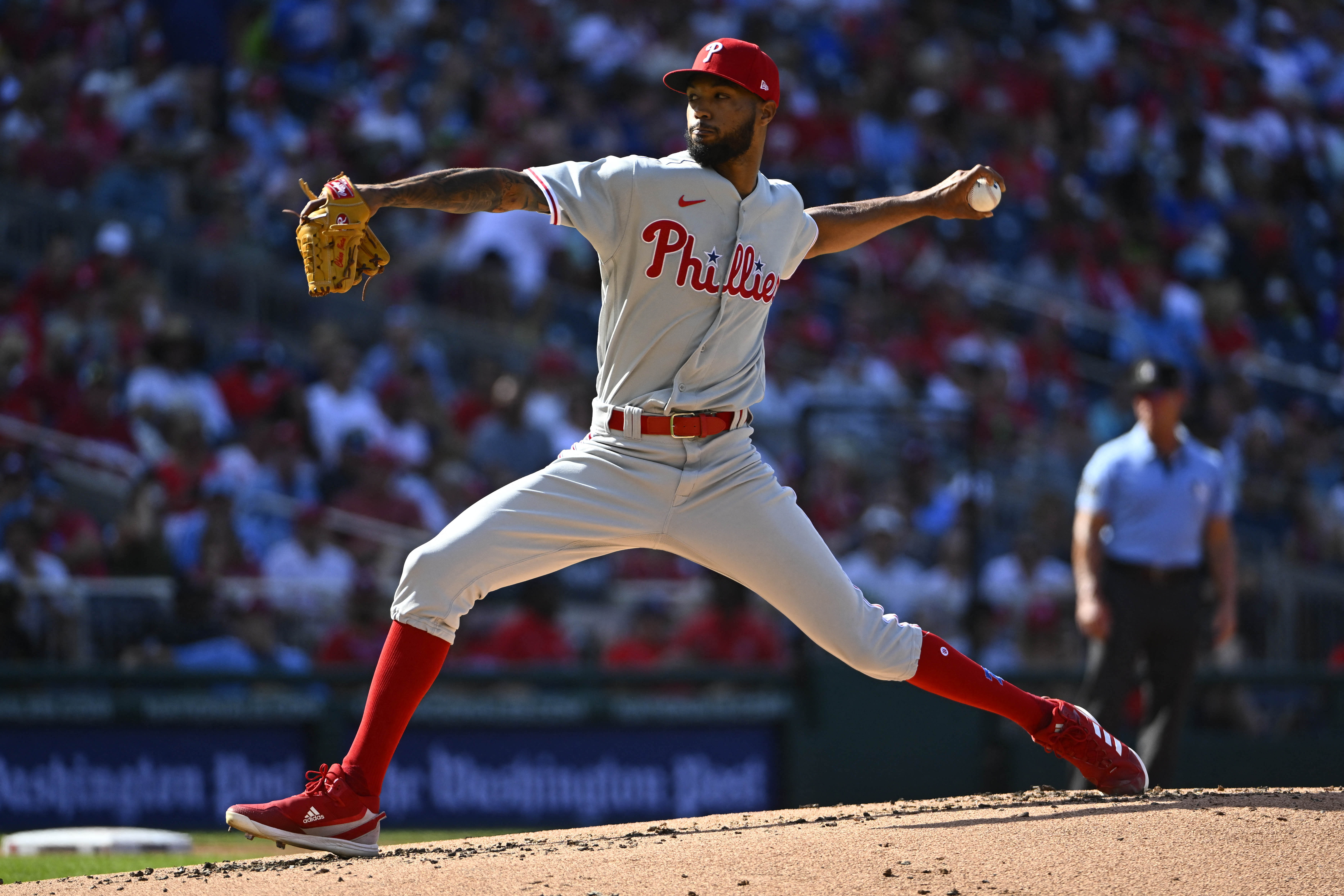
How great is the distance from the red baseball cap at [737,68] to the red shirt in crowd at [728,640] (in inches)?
191

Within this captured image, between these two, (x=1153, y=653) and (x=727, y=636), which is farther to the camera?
(x=727, y=636)

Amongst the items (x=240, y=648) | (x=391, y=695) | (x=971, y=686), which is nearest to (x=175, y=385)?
(x=240, y=648)

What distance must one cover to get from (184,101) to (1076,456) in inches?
268

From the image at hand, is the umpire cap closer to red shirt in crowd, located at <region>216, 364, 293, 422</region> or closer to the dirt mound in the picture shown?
the dirt mound

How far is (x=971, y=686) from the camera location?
4348mm

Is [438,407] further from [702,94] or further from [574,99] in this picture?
[702,94]

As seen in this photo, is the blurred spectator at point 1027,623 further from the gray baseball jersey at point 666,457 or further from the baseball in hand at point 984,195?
the gray baseball jersey at point 666,457

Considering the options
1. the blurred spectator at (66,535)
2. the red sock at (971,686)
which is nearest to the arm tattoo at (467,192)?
the red sock at (971,686)

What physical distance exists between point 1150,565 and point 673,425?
A: 3.11m

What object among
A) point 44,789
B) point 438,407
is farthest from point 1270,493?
point 44,789

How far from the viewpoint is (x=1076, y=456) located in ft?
32.8

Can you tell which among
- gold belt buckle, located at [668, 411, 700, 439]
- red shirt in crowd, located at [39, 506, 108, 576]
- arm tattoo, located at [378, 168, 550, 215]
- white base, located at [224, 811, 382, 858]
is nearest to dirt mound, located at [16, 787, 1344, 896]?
white base, located at [224, 811, 382, 858]

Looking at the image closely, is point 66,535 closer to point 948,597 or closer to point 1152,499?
point 948,597

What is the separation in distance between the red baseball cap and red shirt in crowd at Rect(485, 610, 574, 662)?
15.5 feet
